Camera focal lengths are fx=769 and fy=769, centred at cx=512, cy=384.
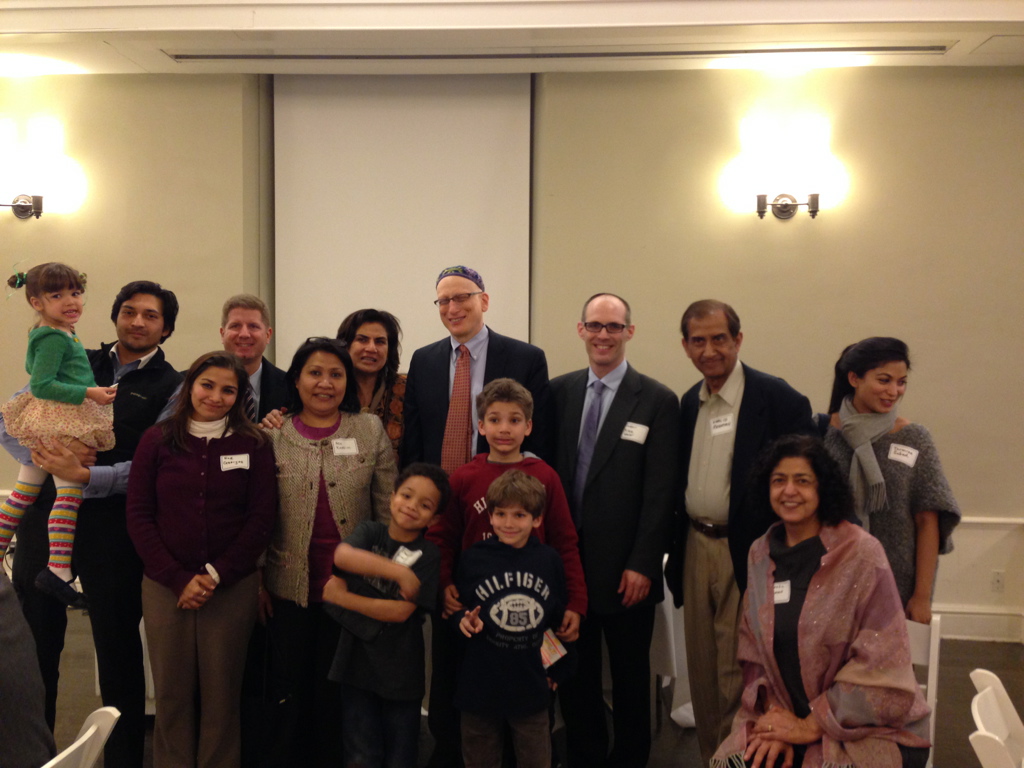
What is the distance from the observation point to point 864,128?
13.6ft

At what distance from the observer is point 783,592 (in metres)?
2.10

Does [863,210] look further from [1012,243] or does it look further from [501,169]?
[501,169]

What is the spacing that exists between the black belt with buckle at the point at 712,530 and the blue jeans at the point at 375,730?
1.07 meters

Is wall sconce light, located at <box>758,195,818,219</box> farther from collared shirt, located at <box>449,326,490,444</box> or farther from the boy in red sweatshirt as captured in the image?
the boy in red sweatshirt

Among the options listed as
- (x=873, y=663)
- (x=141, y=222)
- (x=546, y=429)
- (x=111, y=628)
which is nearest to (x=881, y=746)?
(x=873, y=663)

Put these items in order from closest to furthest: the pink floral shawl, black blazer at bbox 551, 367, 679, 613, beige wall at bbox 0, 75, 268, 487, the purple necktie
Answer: the pink floral shawl → black blazer at bbox 551, 367, 679, 613 → the purple necktie → beige wall at bbox 0, 75, 268, 487

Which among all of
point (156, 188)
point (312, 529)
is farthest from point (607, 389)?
point (156, 188)

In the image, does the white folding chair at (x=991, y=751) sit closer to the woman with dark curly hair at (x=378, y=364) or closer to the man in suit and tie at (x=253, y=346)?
the woman with dark curly hair at (x=378, y=364)

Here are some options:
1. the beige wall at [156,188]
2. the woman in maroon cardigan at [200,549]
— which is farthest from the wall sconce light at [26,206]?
the woman in maroon cardigan at [200,549]

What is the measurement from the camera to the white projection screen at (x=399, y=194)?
14.5 feet

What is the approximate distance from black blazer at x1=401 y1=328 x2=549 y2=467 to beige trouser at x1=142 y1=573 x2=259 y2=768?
2.55 feet

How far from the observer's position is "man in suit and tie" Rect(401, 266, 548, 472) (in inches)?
108

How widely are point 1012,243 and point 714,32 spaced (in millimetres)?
2020

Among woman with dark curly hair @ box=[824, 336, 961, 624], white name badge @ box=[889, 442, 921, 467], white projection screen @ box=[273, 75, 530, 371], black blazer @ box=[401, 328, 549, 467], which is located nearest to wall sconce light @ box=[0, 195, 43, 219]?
white projection screen @ box=[273, 75, 530, 371]
